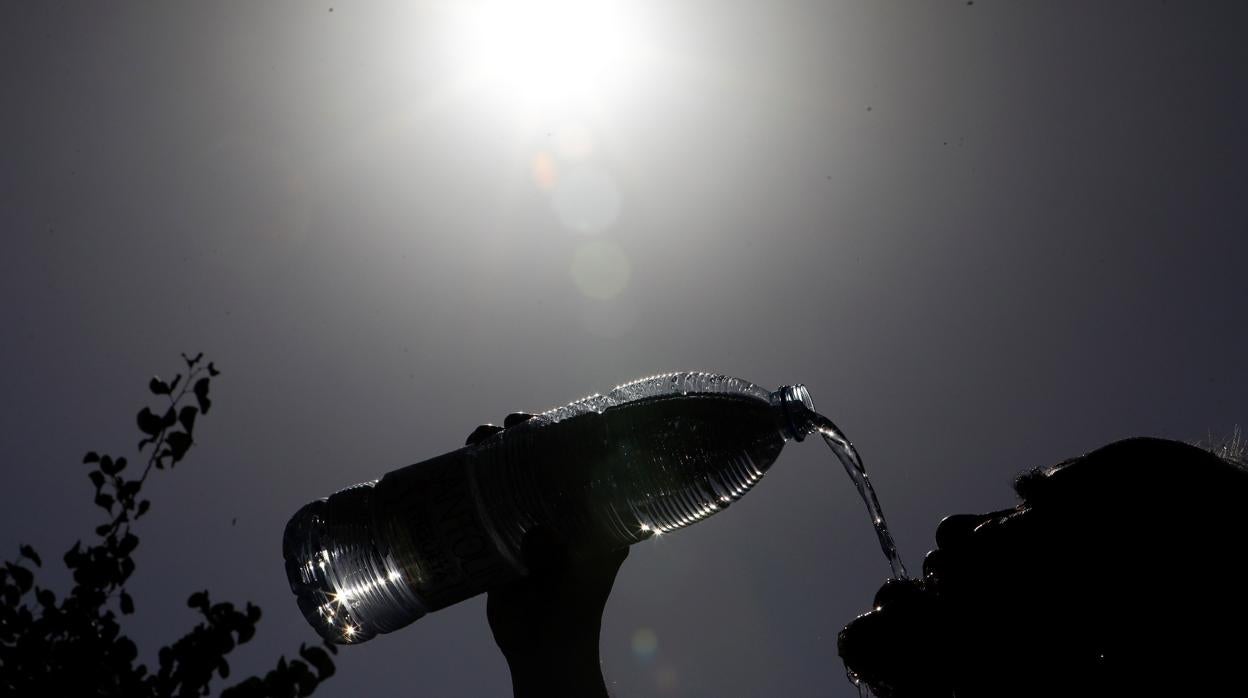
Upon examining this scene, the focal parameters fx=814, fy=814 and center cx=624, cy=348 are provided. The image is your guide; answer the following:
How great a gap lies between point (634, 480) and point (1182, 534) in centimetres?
237

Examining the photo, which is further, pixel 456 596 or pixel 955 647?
pixel 456 596

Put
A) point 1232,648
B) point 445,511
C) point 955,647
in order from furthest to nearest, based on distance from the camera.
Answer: point 445,511 < point 955,647 < point 1232,648

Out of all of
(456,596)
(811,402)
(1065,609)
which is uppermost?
(811,402)

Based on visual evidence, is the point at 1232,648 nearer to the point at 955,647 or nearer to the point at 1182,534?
the point at 1182,534

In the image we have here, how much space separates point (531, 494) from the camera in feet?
11.2

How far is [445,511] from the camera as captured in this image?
3342 mm

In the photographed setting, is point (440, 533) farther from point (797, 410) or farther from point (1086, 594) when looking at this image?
point (1086, 594)

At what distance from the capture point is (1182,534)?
1.34 metres

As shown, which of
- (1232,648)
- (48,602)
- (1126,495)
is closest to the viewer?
(1232,648)

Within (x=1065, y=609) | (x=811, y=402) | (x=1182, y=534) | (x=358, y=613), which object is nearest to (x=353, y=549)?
(x=358, y=613)

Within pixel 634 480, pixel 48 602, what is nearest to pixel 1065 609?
pixel 634 480

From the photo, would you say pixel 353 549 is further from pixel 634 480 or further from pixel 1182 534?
pixel 1182 534

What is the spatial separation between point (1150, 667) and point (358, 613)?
126 inches

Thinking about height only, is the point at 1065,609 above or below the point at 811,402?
below
